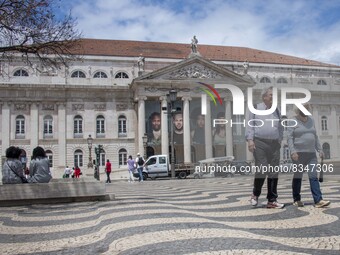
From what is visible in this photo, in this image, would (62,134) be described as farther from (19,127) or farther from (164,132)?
(164,132)

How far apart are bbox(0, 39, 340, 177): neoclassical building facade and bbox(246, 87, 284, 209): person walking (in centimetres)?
3578

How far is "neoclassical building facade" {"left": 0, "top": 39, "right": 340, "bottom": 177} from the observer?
142 ft

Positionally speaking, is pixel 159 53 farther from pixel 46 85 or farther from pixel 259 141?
pixel 259 141

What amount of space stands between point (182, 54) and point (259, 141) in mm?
45363

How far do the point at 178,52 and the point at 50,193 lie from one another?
44.0 m

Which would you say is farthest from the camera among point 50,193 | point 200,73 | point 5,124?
point 200,73

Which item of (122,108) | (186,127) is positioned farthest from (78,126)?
(186,127)

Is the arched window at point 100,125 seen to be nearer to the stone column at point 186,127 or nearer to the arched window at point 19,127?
the arched window at point 19,127

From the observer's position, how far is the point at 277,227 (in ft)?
16.1

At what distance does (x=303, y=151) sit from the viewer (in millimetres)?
6672

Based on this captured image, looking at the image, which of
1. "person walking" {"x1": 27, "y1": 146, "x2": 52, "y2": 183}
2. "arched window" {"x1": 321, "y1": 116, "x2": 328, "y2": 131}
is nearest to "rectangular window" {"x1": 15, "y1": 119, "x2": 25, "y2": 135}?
"arched window" {"x1": 321, "y1": 116, "x2": 328, "y2": 131}

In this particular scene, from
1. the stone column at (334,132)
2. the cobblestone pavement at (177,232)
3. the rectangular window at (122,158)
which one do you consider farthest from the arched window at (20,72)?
the cobblestone pavement at (177,232)

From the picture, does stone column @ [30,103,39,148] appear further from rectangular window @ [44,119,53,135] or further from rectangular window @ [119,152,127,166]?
rectangular window @ [119,152,127,166]

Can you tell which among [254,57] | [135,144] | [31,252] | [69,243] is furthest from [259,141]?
[254,57]
